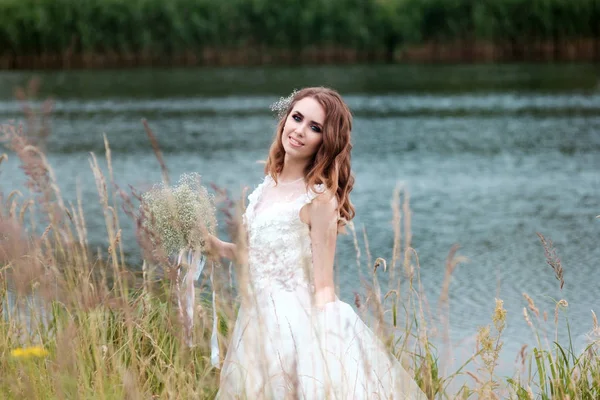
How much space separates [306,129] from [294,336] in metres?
0.69

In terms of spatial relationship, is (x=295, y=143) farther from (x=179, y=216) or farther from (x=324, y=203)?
(x=179, y=216)

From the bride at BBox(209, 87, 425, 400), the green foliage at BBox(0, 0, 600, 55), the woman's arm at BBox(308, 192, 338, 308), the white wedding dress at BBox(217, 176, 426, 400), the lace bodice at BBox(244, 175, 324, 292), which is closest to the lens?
the white wedding dress at BBox(217, 176, 426, 400)

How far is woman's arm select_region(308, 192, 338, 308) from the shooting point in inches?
136

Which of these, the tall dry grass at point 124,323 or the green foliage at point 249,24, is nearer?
the tall dry grass at point 124,323

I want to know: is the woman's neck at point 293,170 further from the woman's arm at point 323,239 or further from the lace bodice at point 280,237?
the woman's arm at point 323,239

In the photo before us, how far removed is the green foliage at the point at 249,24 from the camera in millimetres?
31078

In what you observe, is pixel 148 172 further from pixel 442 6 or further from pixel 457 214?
pixel 442 6

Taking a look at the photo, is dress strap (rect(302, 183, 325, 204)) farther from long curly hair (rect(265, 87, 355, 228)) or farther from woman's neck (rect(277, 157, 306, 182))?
woman's neck (rect(277, 157, 306, 182))

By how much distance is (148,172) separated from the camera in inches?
524

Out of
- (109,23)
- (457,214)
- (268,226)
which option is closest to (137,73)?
(109,23)

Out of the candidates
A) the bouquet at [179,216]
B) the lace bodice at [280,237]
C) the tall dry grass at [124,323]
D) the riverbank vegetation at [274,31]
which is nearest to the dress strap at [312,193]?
the lace bodice at [280,237]

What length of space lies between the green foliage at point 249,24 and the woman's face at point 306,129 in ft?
91.2

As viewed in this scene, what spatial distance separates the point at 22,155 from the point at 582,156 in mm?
11722

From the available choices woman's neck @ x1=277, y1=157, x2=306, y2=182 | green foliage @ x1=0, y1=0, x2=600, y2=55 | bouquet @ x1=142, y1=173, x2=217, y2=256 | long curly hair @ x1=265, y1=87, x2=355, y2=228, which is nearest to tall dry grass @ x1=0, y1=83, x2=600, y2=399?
bouquet @ x1=142, y1=173, x2=217, y2=256
